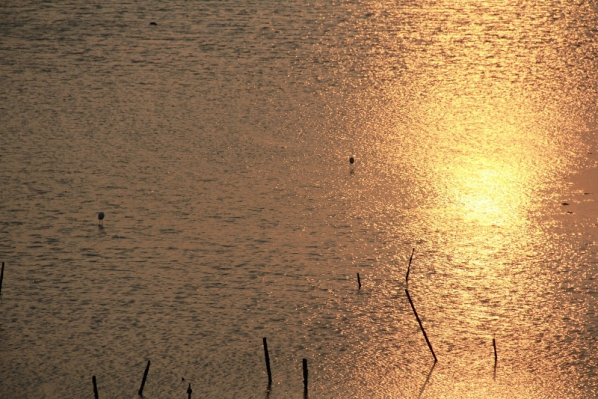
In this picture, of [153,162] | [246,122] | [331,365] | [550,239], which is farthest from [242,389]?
[246,122]

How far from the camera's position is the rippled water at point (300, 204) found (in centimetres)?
290

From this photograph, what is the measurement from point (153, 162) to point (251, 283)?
1170mm

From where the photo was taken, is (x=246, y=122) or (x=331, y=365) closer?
(x=331, y=365)

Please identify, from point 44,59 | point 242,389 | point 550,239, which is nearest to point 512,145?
point 550,239

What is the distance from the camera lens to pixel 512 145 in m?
4.40

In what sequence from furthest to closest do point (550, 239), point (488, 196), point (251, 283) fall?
point (488, 196), point (550, 239), point (251, 283)

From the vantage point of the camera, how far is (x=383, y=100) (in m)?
4.94

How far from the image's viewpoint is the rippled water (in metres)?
2.90

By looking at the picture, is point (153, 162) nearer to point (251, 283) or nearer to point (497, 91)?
point (251, 283)

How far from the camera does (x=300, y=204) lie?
3.92 metres

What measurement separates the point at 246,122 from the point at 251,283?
1.52 metres

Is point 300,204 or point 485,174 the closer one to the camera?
point 300,204

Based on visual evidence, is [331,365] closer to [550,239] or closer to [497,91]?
[550,239]

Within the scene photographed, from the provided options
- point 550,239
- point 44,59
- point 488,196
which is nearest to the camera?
point 550,239
